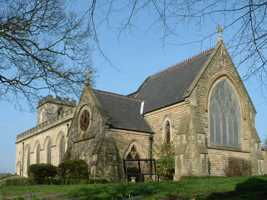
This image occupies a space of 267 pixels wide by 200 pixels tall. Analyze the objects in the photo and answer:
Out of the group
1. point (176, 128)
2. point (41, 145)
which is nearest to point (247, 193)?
point (176, 128)

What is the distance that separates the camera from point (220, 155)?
29781 millimetres

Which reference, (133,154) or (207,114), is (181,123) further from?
(133,154)

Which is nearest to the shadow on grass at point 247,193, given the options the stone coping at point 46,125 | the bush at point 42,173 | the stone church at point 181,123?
the stone church at point 181,123

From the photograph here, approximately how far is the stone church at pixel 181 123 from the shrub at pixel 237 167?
12.8 inches

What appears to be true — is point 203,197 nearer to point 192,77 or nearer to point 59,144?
point 192,77

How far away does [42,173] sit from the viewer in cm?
2742

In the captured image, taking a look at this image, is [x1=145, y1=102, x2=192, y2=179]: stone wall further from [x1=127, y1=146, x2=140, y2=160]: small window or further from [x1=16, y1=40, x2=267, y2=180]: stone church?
[x1=127, y1=146, x2=140, y2=160]: small window

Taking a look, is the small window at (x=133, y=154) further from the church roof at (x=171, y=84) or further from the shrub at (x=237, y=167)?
the shrub at (x=237, y=167)

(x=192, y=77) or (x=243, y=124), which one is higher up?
(x=192, y=77)

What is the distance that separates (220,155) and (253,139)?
4.35 meters

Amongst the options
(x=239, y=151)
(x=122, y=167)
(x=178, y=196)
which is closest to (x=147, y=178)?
(x=122, y=167)

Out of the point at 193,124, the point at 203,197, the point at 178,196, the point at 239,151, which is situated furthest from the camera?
the point at 239,151

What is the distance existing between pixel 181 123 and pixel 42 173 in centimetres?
1006

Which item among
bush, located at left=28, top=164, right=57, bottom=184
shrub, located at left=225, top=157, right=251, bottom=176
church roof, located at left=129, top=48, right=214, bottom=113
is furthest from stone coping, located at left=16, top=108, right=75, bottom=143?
shrub, located at left=225, top=157, right=251, bottom=176
